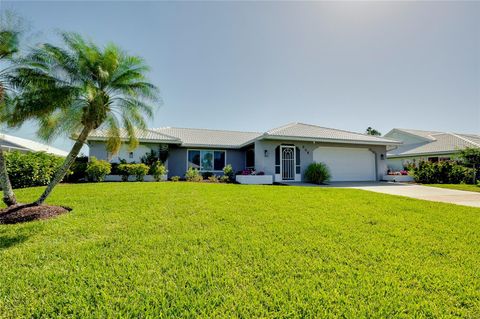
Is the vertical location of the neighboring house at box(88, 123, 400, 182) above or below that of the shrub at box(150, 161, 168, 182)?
above

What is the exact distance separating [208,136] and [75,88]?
1543cm

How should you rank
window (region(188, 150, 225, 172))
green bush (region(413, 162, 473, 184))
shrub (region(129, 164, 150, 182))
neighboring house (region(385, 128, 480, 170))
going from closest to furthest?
shrub (region(129, 164, 150, 182)) → green bush (region(413, 162, 473, 184)) → window (region(188, 150, 225, 172)) → neighboring house (region(385, 128, 480, 170))

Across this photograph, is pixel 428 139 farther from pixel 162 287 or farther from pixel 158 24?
pixel 162 287

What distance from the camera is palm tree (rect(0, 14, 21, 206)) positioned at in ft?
20.0

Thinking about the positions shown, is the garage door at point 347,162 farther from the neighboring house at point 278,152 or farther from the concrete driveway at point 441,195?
the concrete driveway at point 441,195

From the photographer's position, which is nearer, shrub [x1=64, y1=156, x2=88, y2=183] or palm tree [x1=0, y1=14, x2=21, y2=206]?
palm tree [x1=0, y1=14, x2=21, y2=206]

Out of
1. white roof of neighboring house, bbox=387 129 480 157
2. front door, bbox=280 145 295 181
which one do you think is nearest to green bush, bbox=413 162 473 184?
white roof of neighboring house, bbox=387 129 480 157

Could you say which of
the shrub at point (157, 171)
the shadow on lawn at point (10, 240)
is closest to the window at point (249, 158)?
the shrub at point (157, 171)

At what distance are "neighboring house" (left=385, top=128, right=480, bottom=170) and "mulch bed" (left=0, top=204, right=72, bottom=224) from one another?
27926 mm

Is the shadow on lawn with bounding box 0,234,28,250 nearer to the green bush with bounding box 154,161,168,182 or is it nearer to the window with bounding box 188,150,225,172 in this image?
the green bush with bounding box 154,161,168,182

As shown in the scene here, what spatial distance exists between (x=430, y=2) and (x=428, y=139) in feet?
73.9

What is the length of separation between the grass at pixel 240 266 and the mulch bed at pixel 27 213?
1.55ft

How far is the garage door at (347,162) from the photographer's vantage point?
18203 millimetres

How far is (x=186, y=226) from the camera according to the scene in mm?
5422
